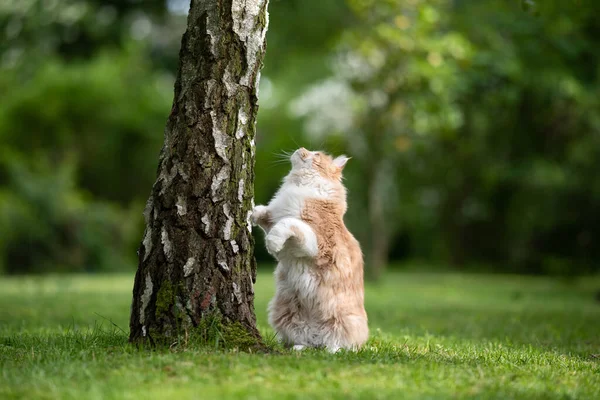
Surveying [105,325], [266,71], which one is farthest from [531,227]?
[105,325]

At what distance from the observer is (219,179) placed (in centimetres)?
431

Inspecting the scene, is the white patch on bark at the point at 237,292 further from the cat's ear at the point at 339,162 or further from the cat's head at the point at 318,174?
the cat's ear at the point at 339,162

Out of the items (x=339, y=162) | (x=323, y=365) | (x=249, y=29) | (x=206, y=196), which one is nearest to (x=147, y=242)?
(x=206, y=196)

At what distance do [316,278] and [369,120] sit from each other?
10632 mm

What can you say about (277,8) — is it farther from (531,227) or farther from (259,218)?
(531,227)

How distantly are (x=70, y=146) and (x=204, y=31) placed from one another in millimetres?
17146

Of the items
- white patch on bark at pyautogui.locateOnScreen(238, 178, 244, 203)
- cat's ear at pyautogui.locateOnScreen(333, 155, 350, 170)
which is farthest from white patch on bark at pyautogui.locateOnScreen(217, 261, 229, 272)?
cat's ear at pyautogui.locateOnScreen(333, 155, 350, 170)

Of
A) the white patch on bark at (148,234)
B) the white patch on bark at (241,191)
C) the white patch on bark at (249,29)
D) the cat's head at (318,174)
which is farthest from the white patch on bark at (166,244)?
the cat's head at (318,174)

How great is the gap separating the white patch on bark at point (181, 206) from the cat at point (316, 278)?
671mm

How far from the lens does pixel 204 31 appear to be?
4355 millimetres

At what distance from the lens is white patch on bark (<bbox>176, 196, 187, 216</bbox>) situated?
4227 mm

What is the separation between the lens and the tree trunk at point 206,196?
13.8 feet

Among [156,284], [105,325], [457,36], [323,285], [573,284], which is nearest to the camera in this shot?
[156,284]

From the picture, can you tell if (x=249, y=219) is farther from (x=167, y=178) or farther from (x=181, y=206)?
(x=167, y=178)
